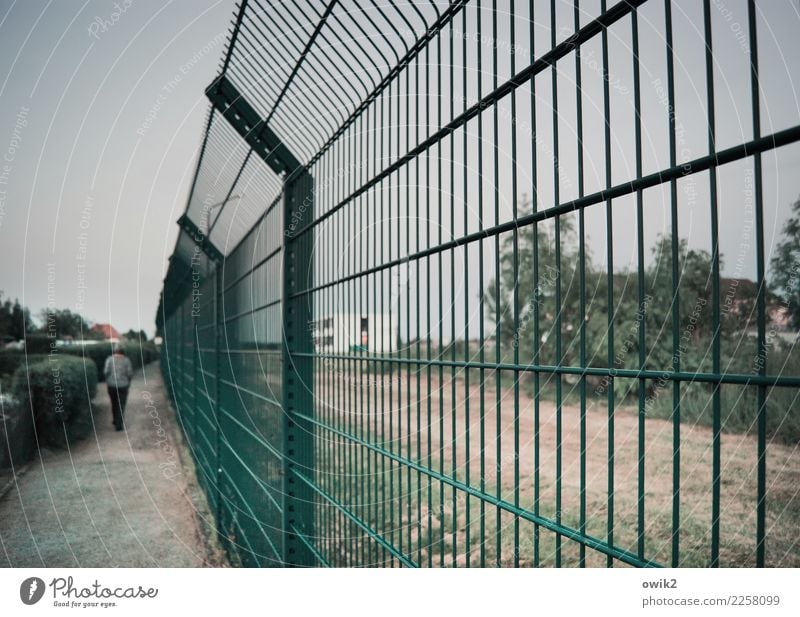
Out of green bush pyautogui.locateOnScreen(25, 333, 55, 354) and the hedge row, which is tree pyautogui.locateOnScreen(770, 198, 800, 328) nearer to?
the hedge row

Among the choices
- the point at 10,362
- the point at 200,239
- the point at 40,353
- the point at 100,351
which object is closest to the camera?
the point at 200,239

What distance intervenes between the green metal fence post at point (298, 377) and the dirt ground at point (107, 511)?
2497 millimetres

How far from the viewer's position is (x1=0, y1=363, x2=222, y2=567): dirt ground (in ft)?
18.0

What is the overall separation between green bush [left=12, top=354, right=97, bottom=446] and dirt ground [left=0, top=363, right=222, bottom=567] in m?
0.34

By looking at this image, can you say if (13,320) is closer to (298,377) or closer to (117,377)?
(117,377)

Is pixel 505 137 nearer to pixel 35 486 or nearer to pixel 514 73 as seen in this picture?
pixel 514 73

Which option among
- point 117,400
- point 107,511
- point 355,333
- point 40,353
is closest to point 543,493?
point 107,511

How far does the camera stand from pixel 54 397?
10.0m

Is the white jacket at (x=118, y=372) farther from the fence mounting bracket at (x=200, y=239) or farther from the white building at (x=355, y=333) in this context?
the white building at (x=355, y=333)

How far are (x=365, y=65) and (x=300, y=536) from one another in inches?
89.8

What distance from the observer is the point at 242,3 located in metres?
2.56

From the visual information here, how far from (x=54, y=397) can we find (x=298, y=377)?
831cm

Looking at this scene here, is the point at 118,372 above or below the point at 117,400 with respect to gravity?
above
